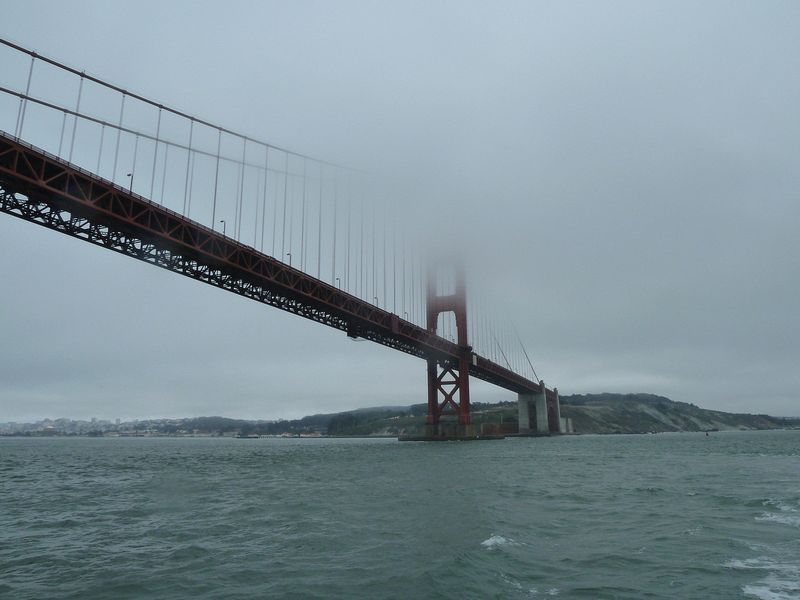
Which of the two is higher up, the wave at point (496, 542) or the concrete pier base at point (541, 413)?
the concrete pier base at point (541, 413)

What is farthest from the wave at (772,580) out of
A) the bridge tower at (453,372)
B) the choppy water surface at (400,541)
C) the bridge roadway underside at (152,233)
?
the bridge tower at (453,372)

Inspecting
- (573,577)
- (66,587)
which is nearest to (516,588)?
(573,577)

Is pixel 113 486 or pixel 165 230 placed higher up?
pixel 165 230

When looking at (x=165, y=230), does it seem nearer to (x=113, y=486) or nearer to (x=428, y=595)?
(x=113, y=486)

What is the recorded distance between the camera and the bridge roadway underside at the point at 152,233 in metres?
25.5

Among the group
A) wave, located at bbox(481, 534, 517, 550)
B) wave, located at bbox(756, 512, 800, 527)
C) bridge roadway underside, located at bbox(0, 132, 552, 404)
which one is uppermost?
bridge roadway underside, located at bbox(0, 132, 552, 404)

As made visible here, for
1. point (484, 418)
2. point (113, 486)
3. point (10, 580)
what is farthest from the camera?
point (484, 418)

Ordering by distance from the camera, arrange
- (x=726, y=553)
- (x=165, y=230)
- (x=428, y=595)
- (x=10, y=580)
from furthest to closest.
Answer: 1. (x=165, y=230)
2. (x=726, y=553)
3. (x=10, y=580)
4. (x=428, y=595)

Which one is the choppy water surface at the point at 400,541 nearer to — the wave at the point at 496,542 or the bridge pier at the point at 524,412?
the wave at the point at 496,542

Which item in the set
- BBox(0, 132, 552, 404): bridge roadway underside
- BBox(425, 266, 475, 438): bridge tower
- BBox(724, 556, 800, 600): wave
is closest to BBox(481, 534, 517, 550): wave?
BBox(724, 556, 800, 600): wave

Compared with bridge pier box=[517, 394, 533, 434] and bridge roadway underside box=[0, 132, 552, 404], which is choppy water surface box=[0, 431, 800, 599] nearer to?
bridge roadway underside box=[0, 132, 552, 404]

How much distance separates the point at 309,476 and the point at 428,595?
652 inches

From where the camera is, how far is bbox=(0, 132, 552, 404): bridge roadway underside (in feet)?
83.7

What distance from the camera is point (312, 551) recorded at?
31.5ft
